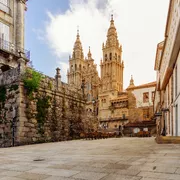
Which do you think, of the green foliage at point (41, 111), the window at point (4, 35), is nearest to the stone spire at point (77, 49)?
the window at point (4, 35)

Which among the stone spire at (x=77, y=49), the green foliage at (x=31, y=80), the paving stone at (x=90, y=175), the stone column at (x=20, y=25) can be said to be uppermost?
the stone spire at (x=77, y=49)

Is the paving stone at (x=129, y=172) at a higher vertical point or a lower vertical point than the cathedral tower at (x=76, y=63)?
lower

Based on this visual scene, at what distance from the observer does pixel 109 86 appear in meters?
69.1

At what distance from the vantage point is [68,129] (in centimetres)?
1798

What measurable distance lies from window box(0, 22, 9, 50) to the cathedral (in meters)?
19.2

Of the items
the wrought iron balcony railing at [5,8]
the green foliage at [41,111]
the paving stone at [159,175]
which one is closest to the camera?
the paving stone at [159,175]

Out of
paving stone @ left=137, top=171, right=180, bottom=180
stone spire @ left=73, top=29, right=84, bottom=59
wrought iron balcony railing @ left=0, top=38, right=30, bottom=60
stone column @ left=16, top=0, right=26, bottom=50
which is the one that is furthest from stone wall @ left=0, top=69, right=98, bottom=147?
stone spire @ left=73, top=29, right=84, bottom=59

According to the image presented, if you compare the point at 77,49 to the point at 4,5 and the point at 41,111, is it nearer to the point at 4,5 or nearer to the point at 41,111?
the point at 4,5

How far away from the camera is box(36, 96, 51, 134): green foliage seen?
14922 millimetres

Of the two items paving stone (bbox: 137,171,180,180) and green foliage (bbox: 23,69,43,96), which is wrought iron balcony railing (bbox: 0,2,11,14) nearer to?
green foliage (bbox: 23,69,43,96)

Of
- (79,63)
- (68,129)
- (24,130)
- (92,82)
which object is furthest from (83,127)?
(79,63)

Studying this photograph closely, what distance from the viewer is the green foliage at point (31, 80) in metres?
14.3

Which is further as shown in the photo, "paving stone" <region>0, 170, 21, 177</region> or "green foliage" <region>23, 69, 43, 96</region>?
"green foliage" <region>23, 69, 43, 96</region>

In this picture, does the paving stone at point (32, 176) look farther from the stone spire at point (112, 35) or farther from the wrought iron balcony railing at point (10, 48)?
the stone spire at point (112, 35)
